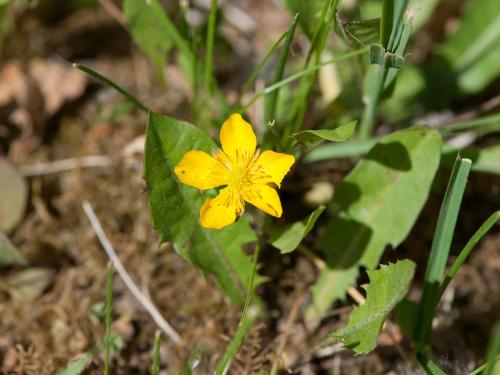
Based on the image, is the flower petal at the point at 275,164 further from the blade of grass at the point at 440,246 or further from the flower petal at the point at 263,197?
the blade of grass at the point at 440,246

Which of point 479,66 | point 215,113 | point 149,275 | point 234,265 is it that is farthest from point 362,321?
point 479,66

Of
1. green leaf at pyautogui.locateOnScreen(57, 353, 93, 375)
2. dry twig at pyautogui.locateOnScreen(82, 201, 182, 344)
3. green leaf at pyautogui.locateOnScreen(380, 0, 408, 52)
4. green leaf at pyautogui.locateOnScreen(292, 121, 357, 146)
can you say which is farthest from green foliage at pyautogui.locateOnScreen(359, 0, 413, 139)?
green leaf at pyautogui.locateOnScreen(57, 353, 93, 375)

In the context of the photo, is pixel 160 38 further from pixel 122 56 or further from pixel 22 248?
pixel 22 248

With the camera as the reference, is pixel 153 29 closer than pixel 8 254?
No

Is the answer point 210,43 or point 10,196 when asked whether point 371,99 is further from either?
point 10,196

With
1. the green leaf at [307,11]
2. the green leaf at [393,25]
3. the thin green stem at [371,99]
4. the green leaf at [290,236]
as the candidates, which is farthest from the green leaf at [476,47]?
the green leaf at [290,236]

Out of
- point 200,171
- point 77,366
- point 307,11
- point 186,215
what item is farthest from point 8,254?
point 307,11
